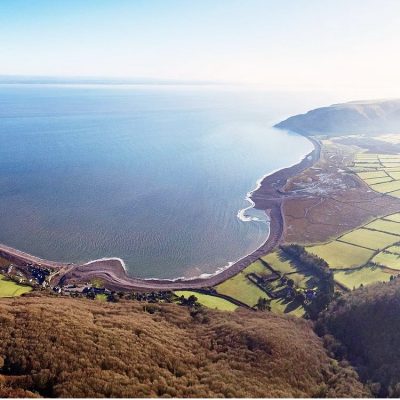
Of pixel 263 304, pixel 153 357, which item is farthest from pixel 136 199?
pixel 153 357

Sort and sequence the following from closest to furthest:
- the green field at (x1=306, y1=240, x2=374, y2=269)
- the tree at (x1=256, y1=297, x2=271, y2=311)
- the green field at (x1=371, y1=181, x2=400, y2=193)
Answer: the tree at (x1=256, y1=297, x2=271, y2=311) < the green field at (x1=306, y1=240, x2=374, y2=269) < the green field at (x1=371, y1=181, x2=400, y2=193)

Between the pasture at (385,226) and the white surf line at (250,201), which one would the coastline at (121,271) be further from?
the pasture at (385,226)

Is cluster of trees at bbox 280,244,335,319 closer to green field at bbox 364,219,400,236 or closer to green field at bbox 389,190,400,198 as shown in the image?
green field at bbox 364,219,400,236

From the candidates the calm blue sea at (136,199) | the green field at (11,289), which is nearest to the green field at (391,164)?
the calm blue sea at (136,199)

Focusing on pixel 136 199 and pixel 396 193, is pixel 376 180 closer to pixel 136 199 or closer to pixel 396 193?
pixel 396 193

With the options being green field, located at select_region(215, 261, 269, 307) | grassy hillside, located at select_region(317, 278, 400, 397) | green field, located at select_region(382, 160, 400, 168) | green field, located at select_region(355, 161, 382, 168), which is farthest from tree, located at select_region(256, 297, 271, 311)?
green field, located at select_region(382, 160, 400, 168)
